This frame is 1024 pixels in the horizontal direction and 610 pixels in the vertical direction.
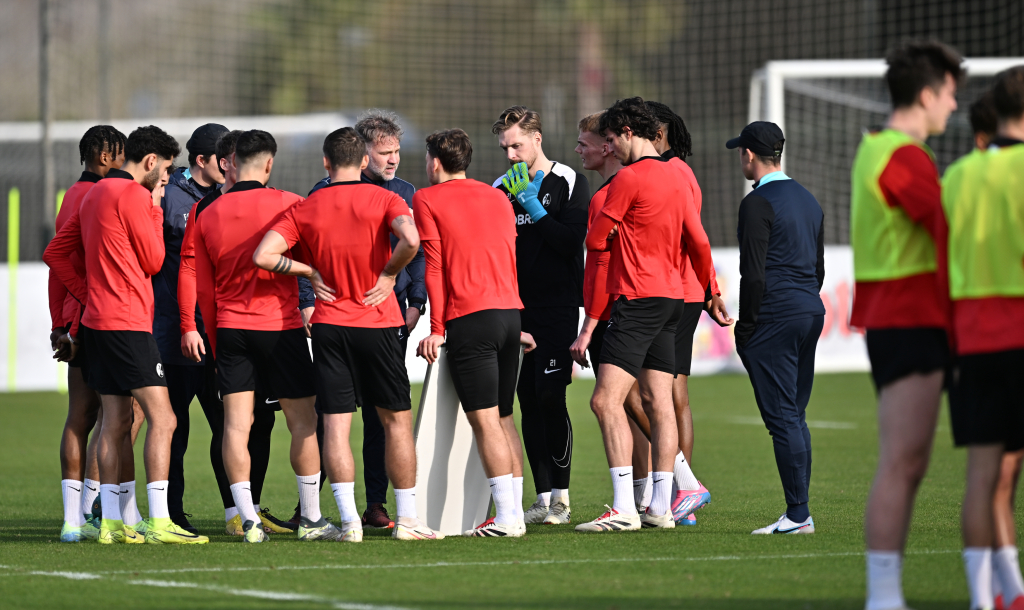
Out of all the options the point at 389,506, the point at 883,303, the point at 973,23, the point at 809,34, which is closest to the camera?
the point at 883,303

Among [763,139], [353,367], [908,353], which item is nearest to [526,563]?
[353,367]

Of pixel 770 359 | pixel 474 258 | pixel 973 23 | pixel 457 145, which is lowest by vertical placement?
pixel 770 359

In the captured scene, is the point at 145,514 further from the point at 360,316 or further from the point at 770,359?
the point at 770,359

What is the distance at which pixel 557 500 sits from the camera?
8031mm

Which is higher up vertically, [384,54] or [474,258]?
[384,54]

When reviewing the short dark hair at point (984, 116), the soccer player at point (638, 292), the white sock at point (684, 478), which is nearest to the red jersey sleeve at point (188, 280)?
the soccer player at point (638, 292)

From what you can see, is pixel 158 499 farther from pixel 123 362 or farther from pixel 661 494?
pixel 661 494

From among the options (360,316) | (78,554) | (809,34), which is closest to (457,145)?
(360,316)

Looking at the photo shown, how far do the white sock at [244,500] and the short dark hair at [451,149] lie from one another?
6.90 ft

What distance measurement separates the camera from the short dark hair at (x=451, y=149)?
7.10 meters

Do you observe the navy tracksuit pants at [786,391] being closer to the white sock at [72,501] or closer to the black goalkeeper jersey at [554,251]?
the black goalkeeper jersey at [554,251]

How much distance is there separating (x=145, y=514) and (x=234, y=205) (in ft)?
8.41

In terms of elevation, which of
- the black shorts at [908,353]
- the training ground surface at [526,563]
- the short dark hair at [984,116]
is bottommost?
the training ground surface at [526,563]

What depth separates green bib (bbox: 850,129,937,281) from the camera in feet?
15.2
